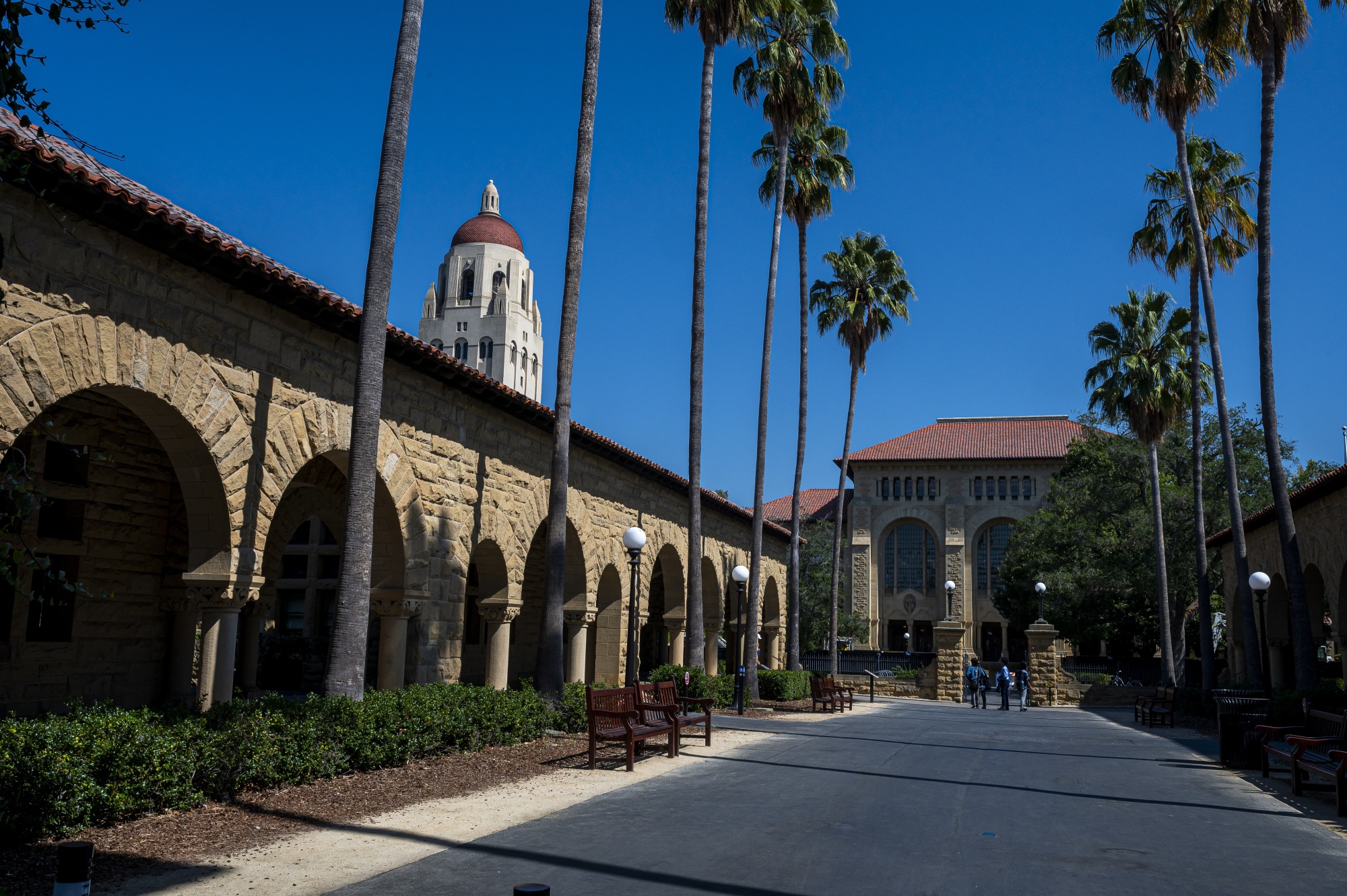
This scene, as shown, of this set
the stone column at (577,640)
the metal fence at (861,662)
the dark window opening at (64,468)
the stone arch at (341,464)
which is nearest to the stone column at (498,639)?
the stone arch at (341,464)

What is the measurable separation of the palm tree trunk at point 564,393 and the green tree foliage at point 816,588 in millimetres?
30175

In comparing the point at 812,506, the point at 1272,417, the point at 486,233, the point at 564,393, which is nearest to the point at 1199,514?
the point at 1272,417

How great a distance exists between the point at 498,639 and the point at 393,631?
3234 mm

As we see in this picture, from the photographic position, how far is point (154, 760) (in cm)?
782

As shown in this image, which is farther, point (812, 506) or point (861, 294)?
point (812, 506)

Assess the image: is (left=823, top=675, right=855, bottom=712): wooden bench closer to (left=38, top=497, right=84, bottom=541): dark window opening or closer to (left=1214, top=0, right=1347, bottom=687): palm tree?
(left=1214, top=0, right=1347, bottom=687): palm tree

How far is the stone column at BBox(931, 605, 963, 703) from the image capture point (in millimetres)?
33906

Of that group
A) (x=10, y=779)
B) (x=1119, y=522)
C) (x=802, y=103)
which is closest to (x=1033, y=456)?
(x=1119, y=522)

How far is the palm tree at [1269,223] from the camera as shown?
65.9ft

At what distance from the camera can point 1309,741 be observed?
1105 centimetres

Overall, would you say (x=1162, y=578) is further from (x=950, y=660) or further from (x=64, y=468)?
(x=64, y=468)

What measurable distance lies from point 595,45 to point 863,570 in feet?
172

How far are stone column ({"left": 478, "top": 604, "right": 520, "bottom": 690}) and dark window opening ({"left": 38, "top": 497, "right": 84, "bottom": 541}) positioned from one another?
630 centimetres

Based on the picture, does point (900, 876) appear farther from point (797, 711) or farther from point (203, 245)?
point (797, 711)
